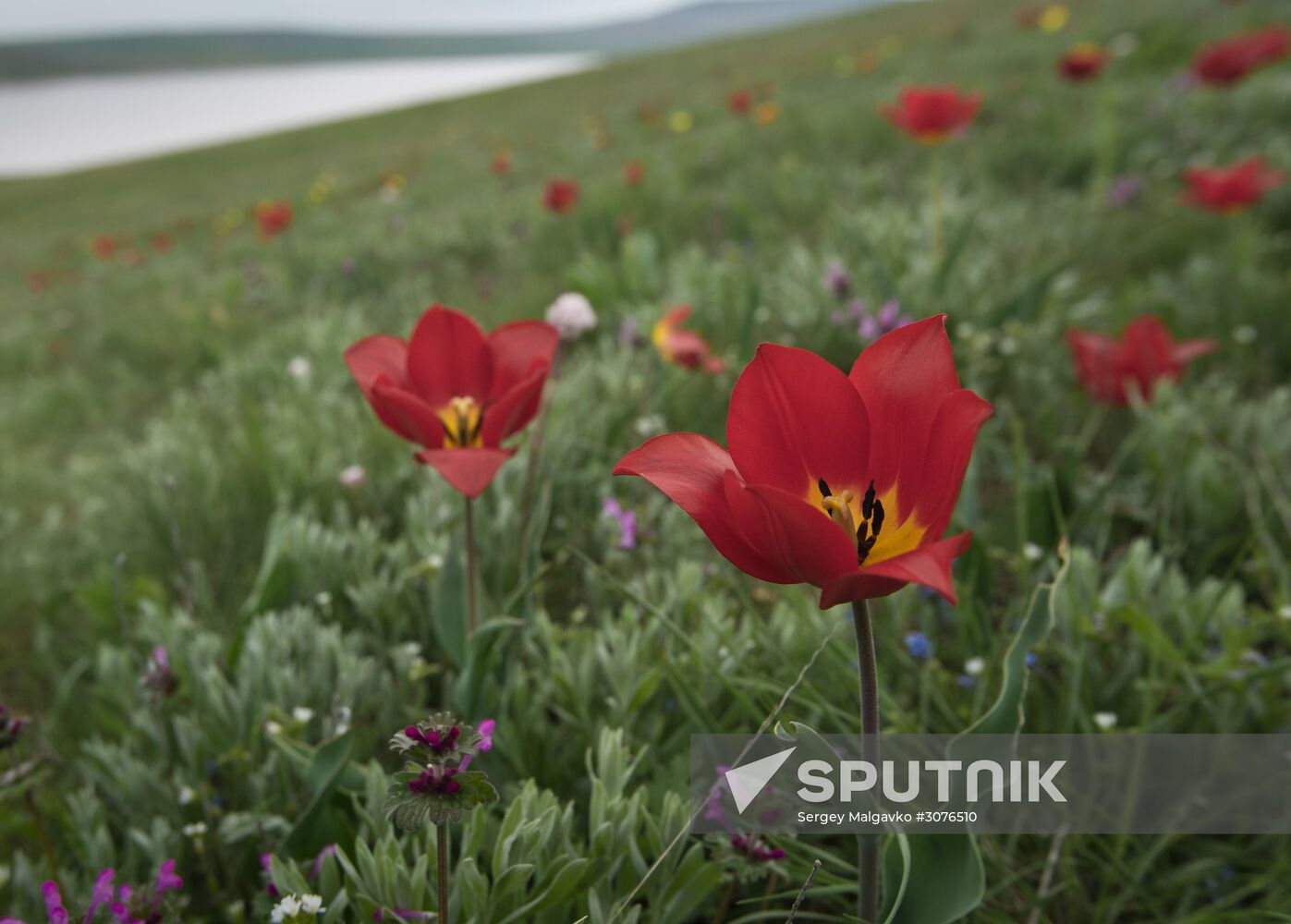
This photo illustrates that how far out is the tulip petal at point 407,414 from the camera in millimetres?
1211

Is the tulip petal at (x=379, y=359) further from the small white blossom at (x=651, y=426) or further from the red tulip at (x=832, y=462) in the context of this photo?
the small white blossom at (x=651, y=426)

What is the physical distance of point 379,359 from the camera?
141 cm

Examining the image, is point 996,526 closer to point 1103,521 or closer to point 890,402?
point 1103,521

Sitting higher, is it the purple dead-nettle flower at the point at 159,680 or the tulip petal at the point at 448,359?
the tulip petal at the point at 448,359

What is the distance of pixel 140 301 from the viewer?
21.1ft

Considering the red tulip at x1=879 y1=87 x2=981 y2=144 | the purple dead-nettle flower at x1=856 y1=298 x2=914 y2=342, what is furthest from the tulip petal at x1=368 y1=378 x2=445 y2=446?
the red tulip at x1=879 y1=87 x2=981 y2=144

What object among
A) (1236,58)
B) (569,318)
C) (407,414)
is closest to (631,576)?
(569,318)

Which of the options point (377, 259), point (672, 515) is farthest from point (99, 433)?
point (672, 515)

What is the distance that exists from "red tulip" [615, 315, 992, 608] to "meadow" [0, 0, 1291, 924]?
0.23 meters

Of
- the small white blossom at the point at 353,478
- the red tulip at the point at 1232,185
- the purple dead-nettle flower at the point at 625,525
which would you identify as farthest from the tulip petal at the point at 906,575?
the red tulip at the point at 1232,185

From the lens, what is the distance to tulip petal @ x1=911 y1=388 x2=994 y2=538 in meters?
0.79

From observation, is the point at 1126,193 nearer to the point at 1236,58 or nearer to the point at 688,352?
the point at 1236,58

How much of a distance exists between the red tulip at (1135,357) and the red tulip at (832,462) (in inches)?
62.5

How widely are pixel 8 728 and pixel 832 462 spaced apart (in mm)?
1197
